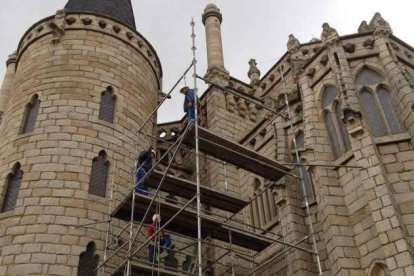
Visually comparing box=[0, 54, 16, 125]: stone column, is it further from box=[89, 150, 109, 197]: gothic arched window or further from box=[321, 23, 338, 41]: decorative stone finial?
box=[321, 23, 338, 41]: decorative stone finial

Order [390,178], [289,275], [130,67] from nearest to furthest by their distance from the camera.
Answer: [390,178] → [289,275] → [130,67]

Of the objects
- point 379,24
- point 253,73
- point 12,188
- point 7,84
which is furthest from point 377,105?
point 7,84

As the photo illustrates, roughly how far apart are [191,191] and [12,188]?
13.9 feet

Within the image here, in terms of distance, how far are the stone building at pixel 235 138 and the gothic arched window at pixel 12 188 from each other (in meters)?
0.03

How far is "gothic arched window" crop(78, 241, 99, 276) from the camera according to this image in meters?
12.1

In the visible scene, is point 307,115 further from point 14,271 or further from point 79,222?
point 14,271

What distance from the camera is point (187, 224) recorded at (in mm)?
12531

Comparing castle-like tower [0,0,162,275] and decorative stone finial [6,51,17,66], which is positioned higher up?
decorative stone finial [6,51,17,66]

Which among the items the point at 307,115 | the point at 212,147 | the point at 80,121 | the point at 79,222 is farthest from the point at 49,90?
the point at 307,115

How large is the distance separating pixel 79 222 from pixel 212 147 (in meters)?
3.36

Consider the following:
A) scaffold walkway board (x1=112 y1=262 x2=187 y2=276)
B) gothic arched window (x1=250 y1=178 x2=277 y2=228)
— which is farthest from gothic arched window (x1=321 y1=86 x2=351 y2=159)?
scaffold walkway board (x1=112 y1=262 x2=187 y2=276)

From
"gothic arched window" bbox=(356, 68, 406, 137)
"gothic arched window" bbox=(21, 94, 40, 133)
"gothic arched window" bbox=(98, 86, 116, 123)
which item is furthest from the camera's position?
"gothic arched window" bbox=(98, 86, 116, 123)

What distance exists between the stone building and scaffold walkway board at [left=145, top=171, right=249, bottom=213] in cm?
81

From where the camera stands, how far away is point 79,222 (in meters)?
12.6
